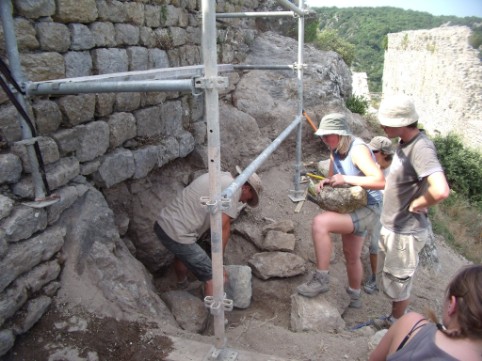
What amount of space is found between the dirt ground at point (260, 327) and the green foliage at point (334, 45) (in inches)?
133

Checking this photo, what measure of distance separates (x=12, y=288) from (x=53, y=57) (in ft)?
4.45

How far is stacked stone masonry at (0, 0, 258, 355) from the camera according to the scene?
2084mm

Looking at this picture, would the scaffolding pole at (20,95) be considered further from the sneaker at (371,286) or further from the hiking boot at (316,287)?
the sneaker at (371,286)

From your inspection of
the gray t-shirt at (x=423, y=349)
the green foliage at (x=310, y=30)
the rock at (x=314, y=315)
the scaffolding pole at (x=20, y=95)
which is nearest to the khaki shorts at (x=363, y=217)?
the rock at (x=314, y=315)

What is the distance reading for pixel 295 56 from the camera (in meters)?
5.72

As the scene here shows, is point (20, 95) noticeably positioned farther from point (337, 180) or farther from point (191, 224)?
point (337, 180)

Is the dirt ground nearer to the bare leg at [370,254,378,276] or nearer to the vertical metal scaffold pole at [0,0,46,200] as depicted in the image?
the bare leg at [370,254,378,276]

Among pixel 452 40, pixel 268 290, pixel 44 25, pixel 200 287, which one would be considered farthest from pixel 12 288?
pixel 452 40

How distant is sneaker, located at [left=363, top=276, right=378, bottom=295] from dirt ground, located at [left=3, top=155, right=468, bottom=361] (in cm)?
6

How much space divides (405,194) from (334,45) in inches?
202

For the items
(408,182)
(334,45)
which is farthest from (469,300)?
(334,45)

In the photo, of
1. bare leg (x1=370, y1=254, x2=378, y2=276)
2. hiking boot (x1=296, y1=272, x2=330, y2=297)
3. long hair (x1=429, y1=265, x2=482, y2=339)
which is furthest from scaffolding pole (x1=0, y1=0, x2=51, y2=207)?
bare leg (x1=370, y1=254, x2=378, y2=276)

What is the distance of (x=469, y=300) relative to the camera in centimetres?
128

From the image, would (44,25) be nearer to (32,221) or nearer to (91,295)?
(32,221)
